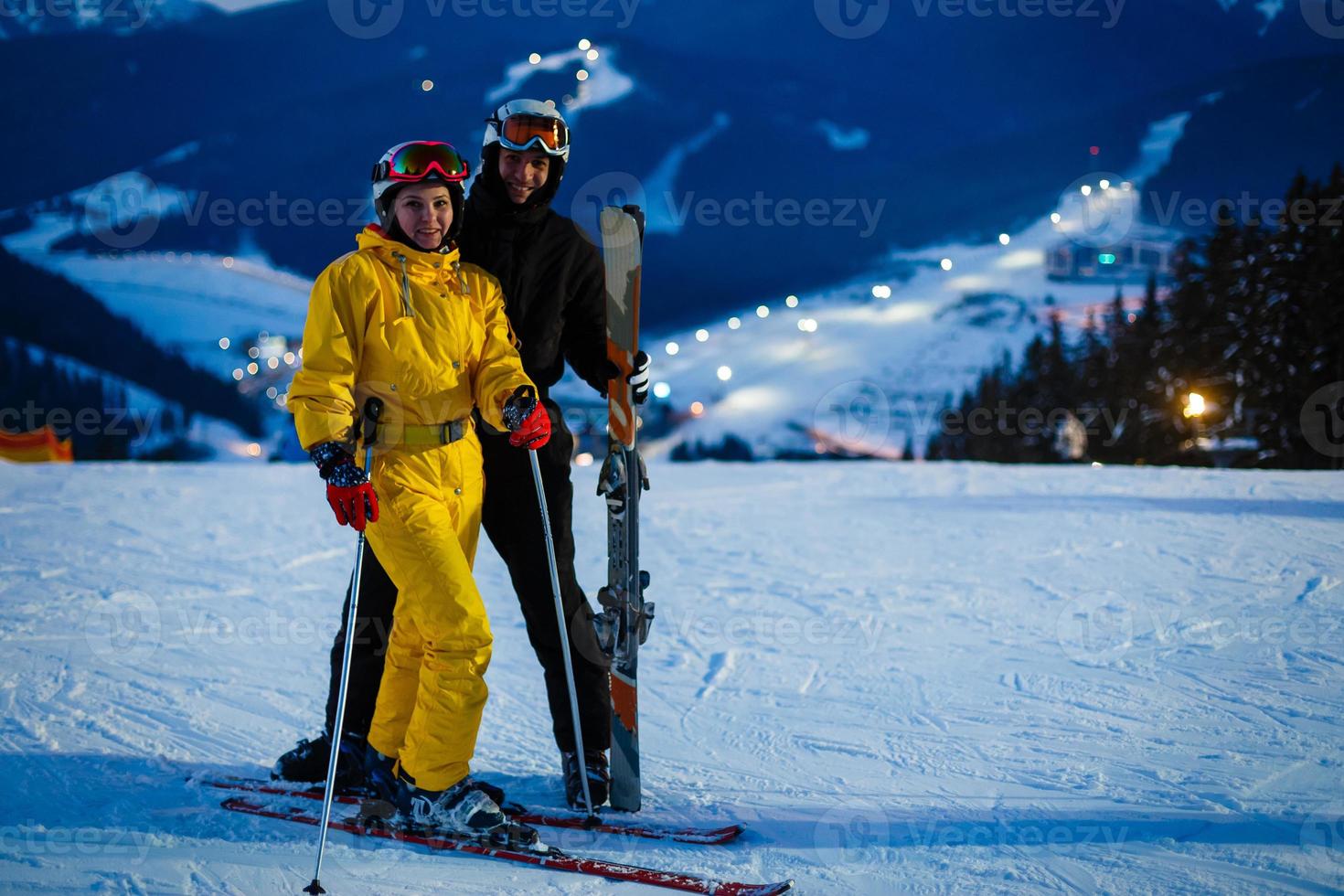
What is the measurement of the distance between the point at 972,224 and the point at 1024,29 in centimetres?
766

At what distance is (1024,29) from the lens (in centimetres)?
3039

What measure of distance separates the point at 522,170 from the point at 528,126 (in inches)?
4.5

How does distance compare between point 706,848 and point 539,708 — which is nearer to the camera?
point 706,848

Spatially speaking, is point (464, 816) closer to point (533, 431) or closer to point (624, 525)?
point (624, 525)

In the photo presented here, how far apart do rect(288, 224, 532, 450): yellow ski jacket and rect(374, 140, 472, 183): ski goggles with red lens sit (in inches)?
6.2

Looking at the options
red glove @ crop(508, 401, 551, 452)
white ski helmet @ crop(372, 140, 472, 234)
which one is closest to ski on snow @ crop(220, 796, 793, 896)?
red glove @ crop(508, 401, 551, 452)

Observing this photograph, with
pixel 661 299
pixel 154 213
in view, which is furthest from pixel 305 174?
pixel 661 299

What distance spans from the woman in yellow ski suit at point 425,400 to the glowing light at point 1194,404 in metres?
20.9

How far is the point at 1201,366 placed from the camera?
21.3m

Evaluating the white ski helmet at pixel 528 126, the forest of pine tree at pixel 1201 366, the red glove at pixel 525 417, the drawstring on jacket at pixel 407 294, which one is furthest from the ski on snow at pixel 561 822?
the forest of pine tree at pixel 1201 366

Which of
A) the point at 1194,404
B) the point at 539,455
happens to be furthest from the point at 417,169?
the point at 1194,404

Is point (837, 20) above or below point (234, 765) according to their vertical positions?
above

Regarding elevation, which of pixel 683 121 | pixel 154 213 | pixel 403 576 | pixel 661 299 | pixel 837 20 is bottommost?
pixel 403 576

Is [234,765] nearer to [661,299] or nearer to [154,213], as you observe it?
[661,299]
